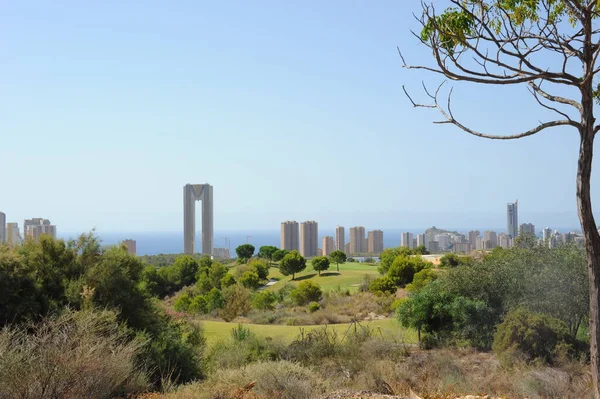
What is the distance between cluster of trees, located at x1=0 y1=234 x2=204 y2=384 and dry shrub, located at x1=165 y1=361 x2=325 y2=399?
87.4 inches

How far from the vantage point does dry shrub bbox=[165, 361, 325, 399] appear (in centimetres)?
732

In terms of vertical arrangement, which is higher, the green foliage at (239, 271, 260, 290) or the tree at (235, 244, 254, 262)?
the tree at (235, 244, 254, 262)

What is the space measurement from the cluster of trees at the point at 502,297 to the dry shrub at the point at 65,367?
7865 millimetres

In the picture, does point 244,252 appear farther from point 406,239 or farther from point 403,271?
point 406,239

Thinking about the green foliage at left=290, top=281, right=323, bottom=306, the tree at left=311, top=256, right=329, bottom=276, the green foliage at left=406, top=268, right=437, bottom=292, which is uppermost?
the green foliage at left=406, top=268, right=437, bottom=292

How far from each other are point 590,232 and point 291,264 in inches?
1462

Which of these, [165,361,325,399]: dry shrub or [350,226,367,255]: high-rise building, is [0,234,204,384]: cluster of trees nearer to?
[165,361,325,399]: dry shrub

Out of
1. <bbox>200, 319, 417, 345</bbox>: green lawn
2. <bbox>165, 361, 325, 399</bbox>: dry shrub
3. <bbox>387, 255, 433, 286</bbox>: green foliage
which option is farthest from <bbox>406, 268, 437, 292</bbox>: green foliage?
<bbox>165, 361, 325, 399</bbox>: dry shrub

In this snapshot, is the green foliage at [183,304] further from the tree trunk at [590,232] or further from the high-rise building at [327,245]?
the high-rise building at [327,245]

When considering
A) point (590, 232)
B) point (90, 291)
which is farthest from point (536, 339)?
point (90, 291)

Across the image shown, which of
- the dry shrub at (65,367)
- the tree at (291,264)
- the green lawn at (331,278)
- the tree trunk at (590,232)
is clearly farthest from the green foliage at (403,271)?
the tree trunk at (590,232)

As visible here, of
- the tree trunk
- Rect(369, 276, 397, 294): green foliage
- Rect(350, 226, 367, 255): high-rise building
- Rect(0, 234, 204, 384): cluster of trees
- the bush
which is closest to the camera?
the tree trunk

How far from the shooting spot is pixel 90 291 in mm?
10680

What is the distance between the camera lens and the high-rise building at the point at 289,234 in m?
87.2
